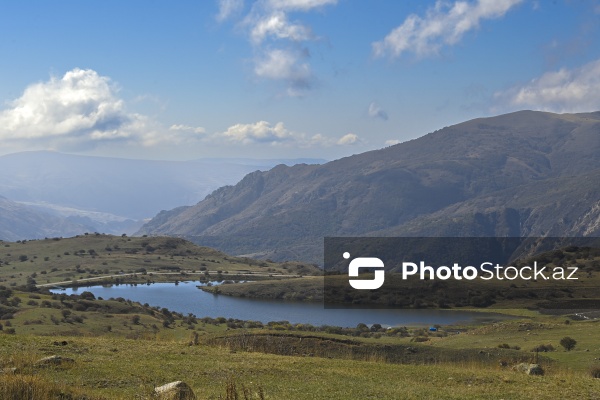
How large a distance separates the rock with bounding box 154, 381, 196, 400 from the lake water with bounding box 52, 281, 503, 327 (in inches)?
2267

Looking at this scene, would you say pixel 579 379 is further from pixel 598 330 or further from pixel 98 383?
pixel 598 330

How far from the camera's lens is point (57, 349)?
20.6 m

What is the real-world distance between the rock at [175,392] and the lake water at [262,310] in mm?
57593

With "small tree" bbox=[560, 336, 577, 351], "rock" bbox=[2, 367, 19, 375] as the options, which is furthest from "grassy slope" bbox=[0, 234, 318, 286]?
"rock" bbox=[2, 367, 19, 375]

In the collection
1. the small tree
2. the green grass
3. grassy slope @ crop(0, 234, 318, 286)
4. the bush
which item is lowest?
the bush

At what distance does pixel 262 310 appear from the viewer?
88500mm

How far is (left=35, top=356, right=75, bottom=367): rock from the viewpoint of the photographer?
17.1 metres

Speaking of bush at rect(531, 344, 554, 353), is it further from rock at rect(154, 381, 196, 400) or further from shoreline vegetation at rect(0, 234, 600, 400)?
rock at rect(154, 381, 196, 400)

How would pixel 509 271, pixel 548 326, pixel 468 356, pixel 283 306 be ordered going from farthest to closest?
pixel 509 271 < pixel 283 306 < pixel 548 326 < pixel 468 356

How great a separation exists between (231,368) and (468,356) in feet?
46.5

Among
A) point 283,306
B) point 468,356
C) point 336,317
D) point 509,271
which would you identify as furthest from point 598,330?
point 509,271

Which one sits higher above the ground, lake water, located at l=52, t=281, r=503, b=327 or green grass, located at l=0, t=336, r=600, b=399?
green grass, located at l=0, t=336, r=600, b=399

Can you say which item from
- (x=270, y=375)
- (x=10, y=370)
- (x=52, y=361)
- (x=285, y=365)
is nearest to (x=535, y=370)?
(x=285, y=365)

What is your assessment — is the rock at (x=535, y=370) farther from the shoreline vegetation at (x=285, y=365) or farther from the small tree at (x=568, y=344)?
the small tree at (x=568, y=344)
